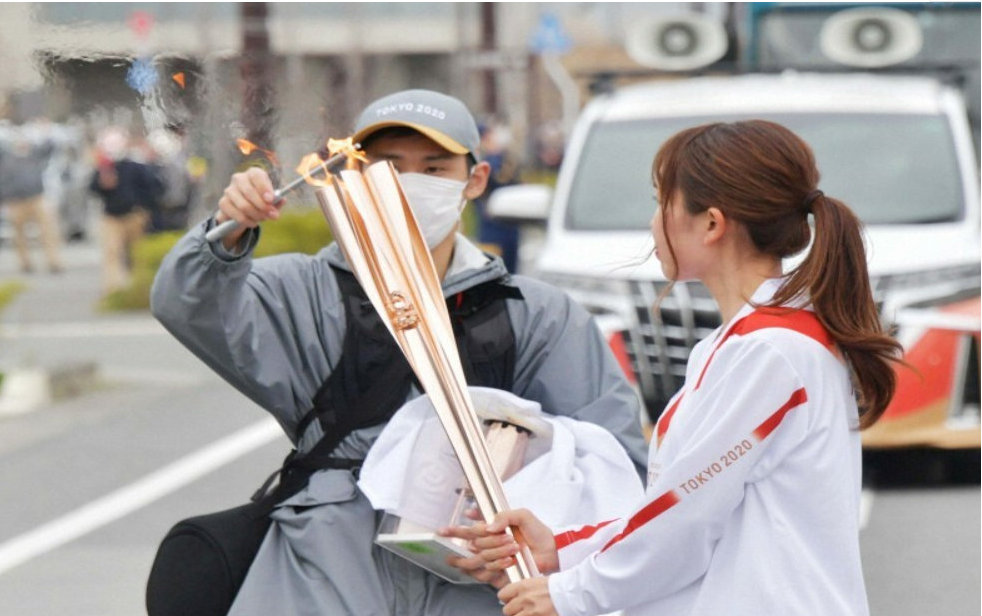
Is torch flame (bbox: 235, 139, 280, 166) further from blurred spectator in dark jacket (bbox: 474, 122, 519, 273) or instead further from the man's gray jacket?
blurred spectator in dark jacket (bbox: 474, 122, 519, 273)

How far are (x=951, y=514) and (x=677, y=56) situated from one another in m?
3.88

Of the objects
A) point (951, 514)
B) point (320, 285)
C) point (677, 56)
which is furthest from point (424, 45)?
point (320, 285)

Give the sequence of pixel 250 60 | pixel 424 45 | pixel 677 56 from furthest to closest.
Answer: pixel 424 45, pixel 677 56, pixel 250 60

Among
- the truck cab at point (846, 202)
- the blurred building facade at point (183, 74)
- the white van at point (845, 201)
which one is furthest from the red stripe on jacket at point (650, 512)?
the truck cab at point (846, 202)

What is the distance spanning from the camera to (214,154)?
169 inches

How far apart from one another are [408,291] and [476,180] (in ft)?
1.94

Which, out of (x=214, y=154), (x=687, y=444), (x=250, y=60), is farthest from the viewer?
(x=250, y=60)

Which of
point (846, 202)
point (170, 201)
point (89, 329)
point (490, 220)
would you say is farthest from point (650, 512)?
point (170, 201)

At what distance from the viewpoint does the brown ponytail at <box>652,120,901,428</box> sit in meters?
2.57

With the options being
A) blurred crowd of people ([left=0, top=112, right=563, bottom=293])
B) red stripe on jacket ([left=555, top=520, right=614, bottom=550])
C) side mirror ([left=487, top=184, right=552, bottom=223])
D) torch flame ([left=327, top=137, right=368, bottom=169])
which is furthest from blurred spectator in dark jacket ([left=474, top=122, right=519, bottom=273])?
red stripe on jacket ([left=555, top=520, right=614, bottom=550])

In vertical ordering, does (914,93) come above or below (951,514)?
above

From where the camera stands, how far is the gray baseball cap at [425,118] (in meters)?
3.33

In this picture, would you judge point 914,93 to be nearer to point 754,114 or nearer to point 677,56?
point 754,114

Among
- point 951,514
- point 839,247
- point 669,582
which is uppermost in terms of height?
point 839,247
